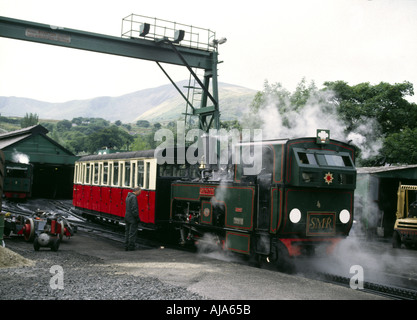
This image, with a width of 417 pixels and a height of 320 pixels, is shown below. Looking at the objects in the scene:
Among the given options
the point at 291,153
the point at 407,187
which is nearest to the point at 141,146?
the point at 407,187

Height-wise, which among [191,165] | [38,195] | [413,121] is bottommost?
[38,195]

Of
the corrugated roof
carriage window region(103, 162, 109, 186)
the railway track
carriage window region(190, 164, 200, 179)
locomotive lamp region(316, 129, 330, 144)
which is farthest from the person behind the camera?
the corrugated roof

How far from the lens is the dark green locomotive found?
9023mm

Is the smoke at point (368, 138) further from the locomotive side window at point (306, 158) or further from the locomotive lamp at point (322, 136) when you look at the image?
the locomotive side window at point (306, 158)

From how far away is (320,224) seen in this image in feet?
31.1

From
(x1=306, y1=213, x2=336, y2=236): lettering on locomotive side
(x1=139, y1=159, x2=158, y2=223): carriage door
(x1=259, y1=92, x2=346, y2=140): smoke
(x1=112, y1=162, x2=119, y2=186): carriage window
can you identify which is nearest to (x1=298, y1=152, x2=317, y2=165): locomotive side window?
(x1=306, y1=213, x2=336, y2=236): lettering on locomotive side

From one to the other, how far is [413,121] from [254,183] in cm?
2194

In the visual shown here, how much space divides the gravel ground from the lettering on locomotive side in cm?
348

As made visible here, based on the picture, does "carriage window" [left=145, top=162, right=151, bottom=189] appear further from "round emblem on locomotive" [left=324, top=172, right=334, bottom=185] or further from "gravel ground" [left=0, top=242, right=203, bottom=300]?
"round emblem on locomotive" [left=324, top=172, right=334, bottom=185]

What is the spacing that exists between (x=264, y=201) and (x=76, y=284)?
4240 millimetres

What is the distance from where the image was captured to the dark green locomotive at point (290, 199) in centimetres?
902
